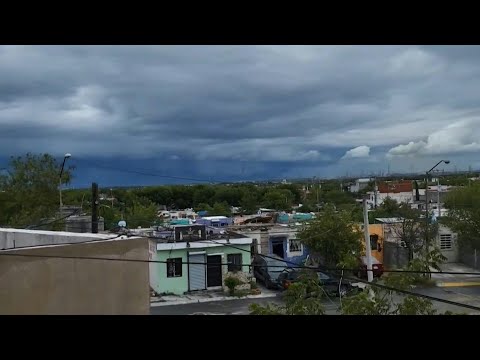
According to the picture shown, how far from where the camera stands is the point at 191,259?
38.9 ft

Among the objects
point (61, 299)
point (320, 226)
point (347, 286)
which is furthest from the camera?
point (320, 226)

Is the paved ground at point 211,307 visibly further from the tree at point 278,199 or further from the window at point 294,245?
the tree at point 278,199

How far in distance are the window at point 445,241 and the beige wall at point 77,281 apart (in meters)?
12.5

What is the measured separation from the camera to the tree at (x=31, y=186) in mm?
12008

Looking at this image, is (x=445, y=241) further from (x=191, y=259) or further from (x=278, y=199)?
(x=278, y=199)

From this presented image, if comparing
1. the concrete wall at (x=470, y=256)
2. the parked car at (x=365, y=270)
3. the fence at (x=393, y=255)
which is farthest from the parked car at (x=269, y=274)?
the concrete wall at (x=470, y=256)

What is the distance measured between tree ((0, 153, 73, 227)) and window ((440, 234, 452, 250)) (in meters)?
10.4

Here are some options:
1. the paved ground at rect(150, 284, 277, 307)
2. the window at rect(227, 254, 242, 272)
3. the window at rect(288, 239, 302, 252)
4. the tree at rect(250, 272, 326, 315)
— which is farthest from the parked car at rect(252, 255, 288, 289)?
the tree at rect(250, 272, 326, 315)

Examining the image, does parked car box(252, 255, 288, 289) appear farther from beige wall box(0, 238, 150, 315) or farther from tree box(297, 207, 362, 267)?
beige wall box(0, 238, 150, 315)

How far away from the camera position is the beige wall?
10.7 feet
